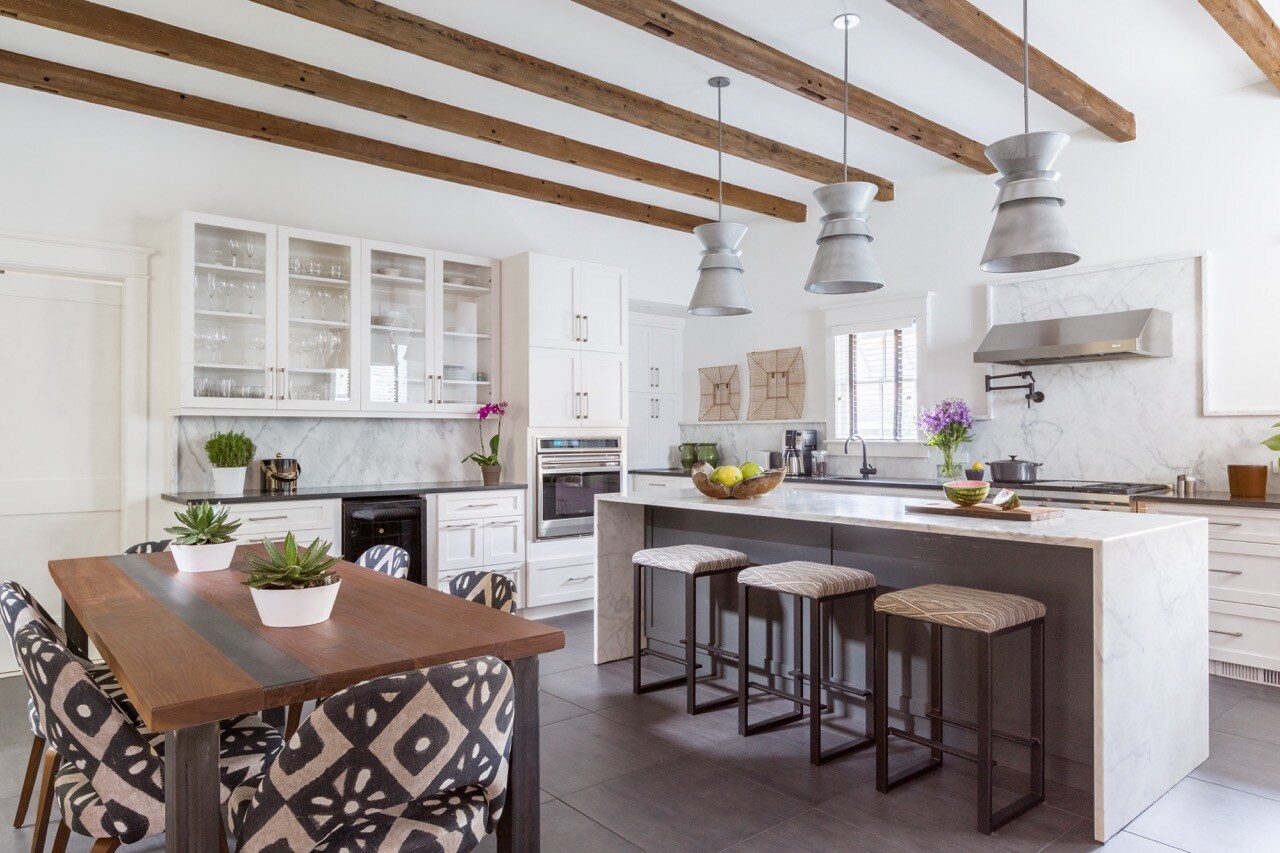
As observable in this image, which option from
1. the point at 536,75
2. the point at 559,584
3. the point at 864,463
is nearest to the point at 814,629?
the point at 559,584

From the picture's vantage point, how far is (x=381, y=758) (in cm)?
138

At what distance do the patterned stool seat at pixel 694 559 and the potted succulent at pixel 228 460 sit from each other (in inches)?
94.5

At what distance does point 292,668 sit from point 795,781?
1900mm

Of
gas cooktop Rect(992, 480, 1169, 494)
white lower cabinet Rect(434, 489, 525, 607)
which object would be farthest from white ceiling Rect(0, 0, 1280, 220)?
white lower cabinet Rect(434, 489, 525, 607)

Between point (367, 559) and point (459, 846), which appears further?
point (367, 559)

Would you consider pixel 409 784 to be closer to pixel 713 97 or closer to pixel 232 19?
pixel 232 19

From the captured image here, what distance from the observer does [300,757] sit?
1.35 metres

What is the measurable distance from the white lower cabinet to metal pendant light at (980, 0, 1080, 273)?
130 inches

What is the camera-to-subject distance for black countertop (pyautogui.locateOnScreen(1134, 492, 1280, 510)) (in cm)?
384

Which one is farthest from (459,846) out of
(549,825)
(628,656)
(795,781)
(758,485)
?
(628,656)

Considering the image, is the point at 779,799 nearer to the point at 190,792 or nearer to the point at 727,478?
the point at 727,478

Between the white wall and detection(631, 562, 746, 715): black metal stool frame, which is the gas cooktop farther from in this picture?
detection(631, 562, 746, 715): black metal stool frame

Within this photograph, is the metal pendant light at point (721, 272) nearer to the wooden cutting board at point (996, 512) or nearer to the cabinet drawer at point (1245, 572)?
the wooden cutting board at point (996, 512)

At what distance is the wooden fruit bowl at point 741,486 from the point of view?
3668 millimetres
